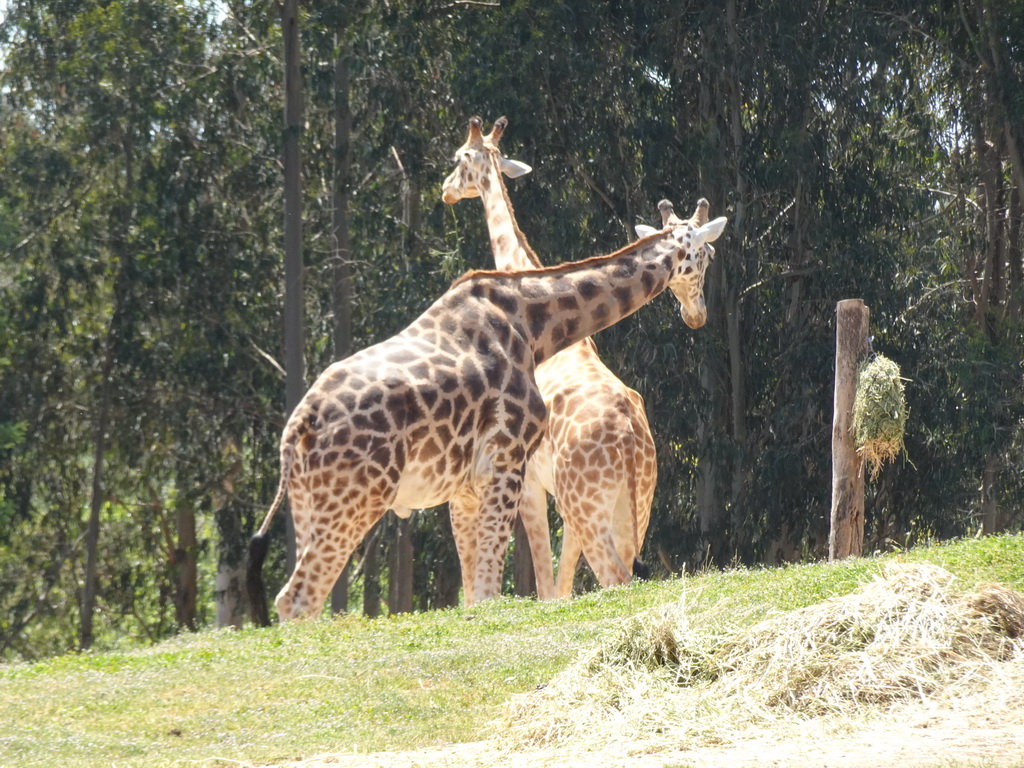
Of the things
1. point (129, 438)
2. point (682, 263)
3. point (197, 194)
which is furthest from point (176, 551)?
point (682, 263)

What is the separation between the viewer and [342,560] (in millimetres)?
11891

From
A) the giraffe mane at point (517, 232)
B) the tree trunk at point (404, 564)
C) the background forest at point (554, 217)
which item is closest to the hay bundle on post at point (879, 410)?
the giraffe mane at point (517, 232)

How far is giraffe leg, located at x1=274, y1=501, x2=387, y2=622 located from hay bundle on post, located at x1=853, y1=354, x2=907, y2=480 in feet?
12.7

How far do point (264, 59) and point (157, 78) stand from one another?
1.67 meters

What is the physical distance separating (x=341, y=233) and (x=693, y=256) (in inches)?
392

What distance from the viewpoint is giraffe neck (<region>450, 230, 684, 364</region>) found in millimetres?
13180

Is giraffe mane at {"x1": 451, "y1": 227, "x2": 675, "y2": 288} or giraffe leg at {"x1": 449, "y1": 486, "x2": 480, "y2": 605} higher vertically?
giraffe mane at {"x1": 451, "y1": 227, "x2": 675, "y2": 288}

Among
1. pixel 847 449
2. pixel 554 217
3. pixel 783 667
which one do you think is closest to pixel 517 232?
pixel 847 449

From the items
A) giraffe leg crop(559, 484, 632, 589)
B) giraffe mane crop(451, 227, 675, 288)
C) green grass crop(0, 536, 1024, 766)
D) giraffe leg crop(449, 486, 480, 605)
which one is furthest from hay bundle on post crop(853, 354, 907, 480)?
giraffe leg crop(449, 486, 480, 605)

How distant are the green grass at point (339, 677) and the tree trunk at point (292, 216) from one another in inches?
365

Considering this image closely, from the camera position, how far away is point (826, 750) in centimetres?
732

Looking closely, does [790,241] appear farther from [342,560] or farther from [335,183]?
[342,560]

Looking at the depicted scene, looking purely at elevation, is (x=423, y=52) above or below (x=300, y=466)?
above

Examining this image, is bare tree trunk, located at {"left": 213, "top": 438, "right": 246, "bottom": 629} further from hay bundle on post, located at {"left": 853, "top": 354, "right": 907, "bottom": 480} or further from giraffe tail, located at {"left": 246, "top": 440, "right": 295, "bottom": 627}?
hay bundle on post, located at {"left": 853, "top": 354, "right": 907, "bottom": 480}
